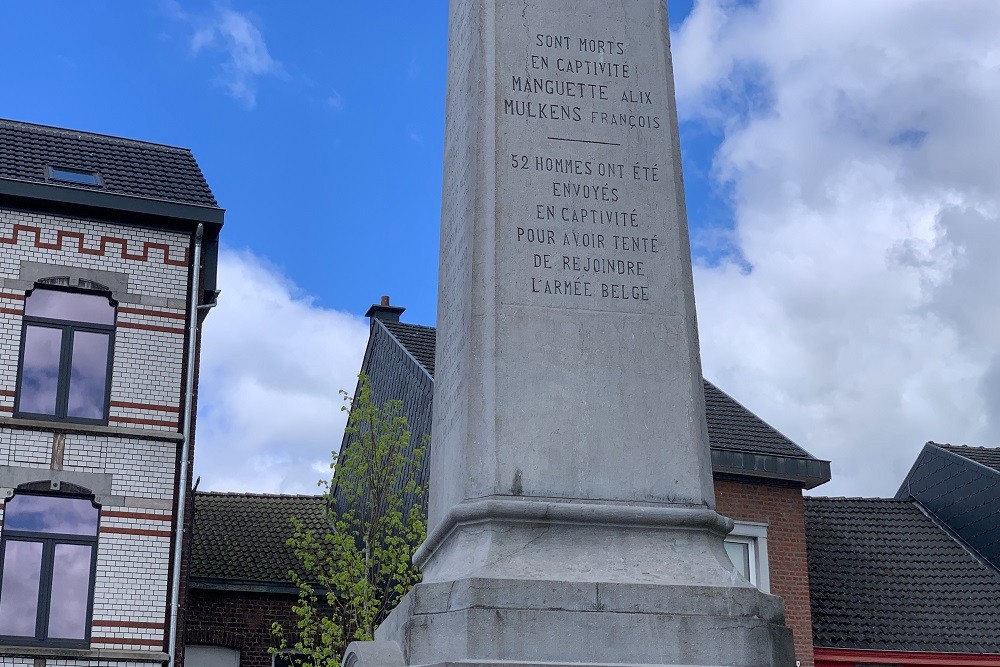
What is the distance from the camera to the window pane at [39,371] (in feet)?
57.0

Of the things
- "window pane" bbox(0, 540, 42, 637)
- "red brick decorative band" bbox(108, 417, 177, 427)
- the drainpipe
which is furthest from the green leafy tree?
"window pane" bbox(0, 540, 42, 637)

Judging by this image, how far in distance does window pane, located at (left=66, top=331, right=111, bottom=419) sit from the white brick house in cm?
2

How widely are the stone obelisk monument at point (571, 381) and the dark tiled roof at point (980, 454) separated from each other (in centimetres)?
1806

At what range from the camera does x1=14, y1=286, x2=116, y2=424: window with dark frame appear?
686 inches

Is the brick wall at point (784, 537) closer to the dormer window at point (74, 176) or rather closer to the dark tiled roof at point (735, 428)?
the dark tiled roof at point (735, 428)

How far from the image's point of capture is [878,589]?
2041 cm

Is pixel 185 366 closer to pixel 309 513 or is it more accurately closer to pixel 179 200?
pixel 179 200

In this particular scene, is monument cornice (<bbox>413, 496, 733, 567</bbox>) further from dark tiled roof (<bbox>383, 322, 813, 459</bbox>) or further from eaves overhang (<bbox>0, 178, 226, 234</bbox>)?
eaves overhang (<bbox>0, 178, 226, 234</bbox>)

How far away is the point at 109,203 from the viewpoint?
1814cm

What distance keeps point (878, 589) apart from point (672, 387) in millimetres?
15649

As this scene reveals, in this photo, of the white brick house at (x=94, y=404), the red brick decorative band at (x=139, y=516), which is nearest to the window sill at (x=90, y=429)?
the white brick house at (x=94, y=404)

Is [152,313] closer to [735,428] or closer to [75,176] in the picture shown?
[75,176]

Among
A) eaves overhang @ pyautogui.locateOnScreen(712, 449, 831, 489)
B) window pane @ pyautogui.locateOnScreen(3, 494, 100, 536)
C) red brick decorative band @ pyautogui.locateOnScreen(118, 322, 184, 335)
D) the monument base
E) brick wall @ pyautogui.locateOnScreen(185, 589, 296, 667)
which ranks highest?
red brick decorative band @ pyautogui.locateOnScreen(118, 322, 184, 335)

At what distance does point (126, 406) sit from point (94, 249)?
7.69 feet
